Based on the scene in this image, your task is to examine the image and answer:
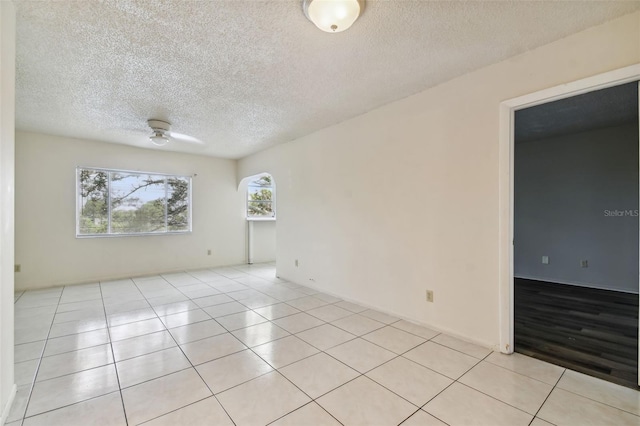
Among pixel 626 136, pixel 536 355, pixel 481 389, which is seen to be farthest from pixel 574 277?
pixel 481 389

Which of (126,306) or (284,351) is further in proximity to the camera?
(126,306)

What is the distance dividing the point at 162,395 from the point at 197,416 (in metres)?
0.36

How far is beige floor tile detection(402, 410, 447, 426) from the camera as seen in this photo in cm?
155

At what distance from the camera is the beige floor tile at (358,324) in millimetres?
2811

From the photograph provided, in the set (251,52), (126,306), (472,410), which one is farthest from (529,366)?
(126,306)

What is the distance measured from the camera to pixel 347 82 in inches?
107

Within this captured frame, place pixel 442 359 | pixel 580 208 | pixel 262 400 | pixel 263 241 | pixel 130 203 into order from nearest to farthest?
pixel 262 400 → pixel 442 359 → pixel 580 208 → pixel 130 203 → pixel 263 241

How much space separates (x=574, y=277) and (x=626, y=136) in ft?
7.59

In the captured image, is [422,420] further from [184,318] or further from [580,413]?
[184,318]

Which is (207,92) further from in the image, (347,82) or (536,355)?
(536,355)

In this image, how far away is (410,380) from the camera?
1.96 metres

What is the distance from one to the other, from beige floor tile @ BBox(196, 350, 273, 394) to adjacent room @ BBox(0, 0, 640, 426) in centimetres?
2

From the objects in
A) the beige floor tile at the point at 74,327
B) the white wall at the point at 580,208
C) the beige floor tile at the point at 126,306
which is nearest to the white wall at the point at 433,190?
the beige floor tile at the point at 126,306

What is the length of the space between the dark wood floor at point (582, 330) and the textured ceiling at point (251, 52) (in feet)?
7.89
